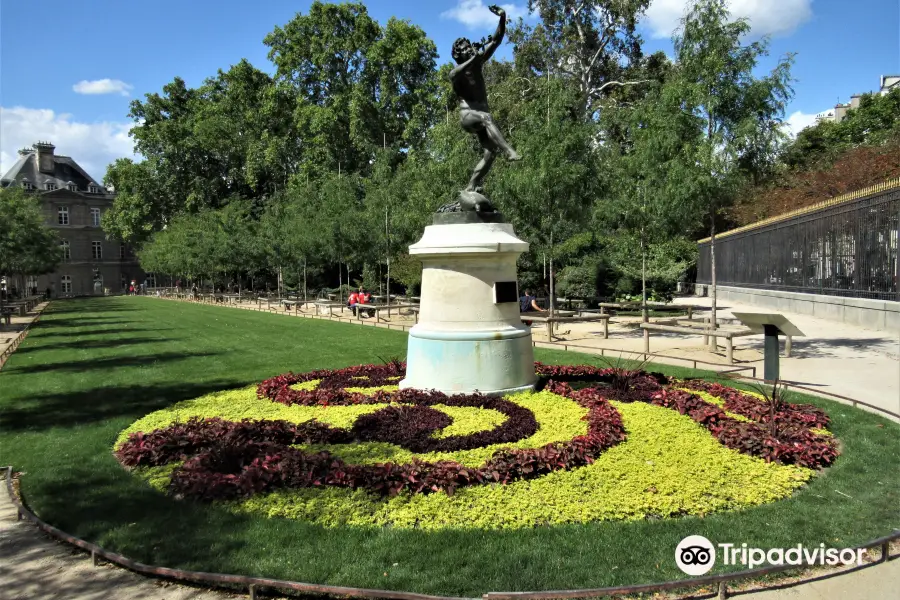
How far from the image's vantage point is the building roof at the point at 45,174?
247 feet

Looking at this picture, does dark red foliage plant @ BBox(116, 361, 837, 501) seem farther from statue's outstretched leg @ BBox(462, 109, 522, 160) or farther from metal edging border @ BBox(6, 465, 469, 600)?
statue's outstretched leg @ BBox(462, 109, 522, 160)

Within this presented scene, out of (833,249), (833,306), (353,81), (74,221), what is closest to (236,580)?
(833,306)

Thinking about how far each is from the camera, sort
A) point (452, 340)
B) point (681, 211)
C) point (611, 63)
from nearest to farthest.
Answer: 1. point (452, 340)
2. point (681, 211)
3. point (611, 63)

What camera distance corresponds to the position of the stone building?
75.2 metres

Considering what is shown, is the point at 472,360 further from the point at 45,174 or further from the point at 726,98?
the point at 45,174

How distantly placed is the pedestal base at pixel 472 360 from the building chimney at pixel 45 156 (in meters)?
84.7

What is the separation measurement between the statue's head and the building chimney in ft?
276

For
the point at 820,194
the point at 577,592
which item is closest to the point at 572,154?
the point at 577,592

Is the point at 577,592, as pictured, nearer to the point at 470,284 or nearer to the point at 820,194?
the point at 470,284

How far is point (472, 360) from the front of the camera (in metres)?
8.30

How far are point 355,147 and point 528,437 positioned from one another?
4050 cm

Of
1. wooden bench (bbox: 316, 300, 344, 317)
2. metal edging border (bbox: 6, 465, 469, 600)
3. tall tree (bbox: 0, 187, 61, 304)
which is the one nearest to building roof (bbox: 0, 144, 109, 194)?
tall tree (bbox: 0, 187, 61, 304)

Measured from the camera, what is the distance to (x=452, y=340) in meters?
8.30

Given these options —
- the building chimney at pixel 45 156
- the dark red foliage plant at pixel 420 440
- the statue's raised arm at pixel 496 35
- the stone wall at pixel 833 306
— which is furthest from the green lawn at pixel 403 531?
the building chimney at pixel 45 156
